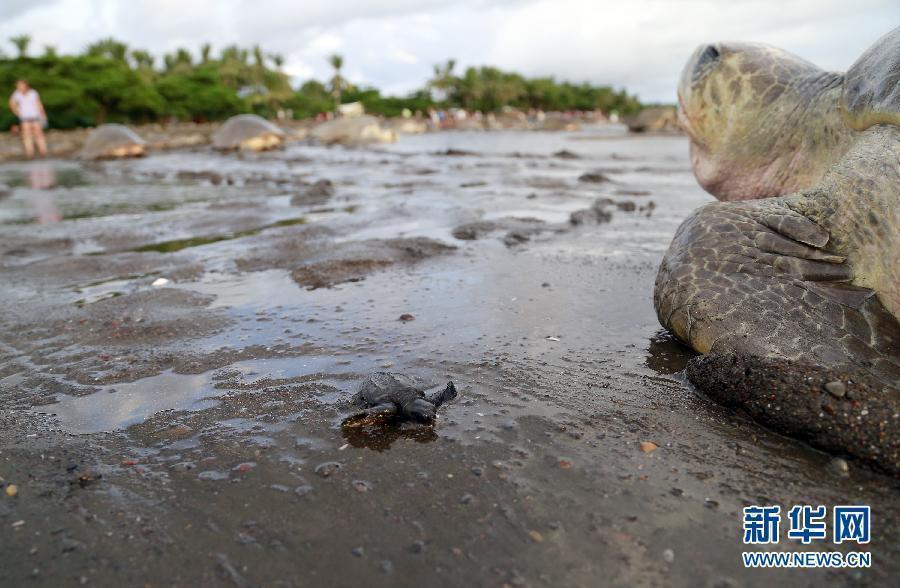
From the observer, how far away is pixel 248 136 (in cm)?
1964

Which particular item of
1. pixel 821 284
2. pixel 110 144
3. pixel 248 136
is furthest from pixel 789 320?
pixel 248 136

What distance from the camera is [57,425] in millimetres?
1782

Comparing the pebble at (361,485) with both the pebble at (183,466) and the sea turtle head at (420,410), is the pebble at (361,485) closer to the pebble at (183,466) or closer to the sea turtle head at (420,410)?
the sea turtle head at (420,410)

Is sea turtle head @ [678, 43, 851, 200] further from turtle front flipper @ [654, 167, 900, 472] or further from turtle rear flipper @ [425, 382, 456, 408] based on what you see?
turtle rear flipper @ [425, 382, 456, 408]

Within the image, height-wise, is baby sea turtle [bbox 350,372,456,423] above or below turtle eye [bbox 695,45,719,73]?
below

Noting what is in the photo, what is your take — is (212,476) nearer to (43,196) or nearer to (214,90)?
(43,196)

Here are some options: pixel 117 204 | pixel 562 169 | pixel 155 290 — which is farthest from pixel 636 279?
pixel 562 169

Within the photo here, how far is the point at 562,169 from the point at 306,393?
33.8 ft

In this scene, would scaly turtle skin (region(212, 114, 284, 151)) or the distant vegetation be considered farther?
the distant vegetation

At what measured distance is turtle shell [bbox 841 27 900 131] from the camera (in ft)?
7.07

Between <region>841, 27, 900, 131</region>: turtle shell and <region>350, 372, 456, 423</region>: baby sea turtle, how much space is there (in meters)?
1.93

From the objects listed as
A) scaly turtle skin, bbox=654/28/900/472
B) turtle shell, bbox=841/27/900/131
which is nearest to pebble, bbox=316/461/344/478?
scaly turtle skin, bbox=654/28/900/472

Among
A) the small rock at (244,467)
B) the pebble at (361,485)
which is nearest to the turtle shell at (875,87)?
the pebble at (361,485)

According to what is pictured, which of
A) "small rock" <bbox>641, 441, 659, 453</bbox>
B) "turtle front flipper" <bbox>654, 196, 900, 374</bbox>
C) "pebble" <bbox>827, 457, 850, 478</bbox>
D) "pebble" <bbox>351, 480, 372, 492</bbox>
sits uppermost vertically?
"turtle front flipper" <bbox>654, 196, 900, 374</bbox>
